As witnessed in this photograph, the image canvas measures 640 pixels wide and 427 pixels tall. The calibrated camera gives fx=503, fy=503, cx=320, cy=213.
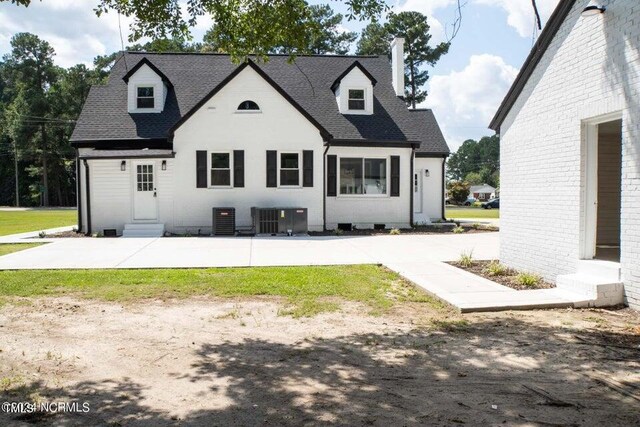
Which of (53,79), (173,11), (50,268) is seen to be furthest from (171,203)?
(53,79)

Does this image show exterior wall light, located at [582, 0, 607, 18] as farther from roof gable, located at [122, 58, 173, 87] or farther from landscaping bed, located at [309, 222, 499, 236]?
roof gable, located at [122, 58, 173, 87]

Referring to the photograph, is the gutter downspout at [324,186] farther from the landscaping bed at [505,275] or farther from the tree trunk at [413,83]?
the tree trunk at [413,83]

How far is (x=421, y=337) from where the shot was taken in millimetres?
5367

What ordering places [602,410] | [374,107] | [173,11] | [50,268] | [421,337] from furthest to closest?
1. [374,107]
2. [50,268]
3. [173,11]
4. [421,337]
5. [602,410]

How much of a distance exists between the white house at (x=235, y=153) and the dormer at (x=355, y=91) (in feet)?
0.13

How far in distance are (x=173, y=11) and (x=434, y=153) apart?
54.2ft

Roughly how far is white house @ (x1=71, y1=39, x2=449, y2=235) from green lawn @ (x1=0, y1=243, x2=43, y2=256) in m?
3.32

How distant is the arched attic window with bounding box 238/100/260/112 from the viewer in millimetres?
17719

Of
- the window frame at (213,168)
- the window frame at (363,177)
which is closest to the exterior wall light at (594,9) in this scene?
the window frame at (363,177)

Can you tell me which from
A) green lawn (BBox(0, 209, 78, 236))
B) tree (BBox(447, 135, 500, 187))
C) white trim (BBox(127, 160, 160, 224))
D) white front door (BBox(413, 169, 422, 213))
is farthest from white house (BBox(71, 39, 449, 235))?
tree (BBox(447, 135, 500, 187))

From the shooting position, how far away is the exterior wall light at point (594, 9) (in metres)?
6.88

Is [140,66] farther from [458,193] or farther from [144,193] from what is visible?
[458,193]

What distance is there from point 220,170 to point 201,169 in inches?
25.8

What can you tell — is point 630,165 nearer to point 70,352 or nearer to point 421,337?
point 421,337
